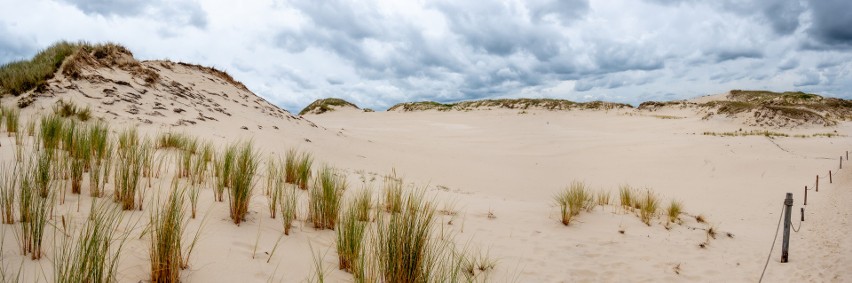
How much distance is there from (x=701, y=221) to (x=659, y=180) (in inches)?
231

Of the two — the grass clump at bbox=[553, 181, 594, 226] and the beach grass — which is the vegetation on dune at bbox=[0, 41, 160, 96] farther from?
the grass clump at bbox=[553, 181, 594, 226]

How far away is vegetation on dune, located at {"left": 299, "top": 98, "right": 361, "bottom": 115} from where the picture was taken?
37.2 meters

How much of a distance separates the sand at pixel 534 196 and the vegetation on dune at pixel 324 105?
17.7 metres

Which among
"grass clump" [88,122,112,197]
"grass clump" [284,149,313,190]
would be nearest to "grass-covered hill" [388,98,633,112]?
"grass clump" [284,149,313,190]

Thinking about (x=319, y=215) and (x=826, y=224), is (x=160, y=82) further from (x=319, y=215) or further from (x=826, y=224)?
(x=826, y=224)

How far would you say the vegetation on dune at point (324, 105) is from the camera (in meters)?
37.2

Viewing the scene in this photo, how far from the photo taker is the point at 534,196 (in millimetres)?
9695

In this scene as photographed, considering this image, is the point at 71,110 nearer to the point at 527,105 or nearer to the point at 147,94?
the point at 147,94

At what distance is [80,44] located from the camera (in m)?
10.5

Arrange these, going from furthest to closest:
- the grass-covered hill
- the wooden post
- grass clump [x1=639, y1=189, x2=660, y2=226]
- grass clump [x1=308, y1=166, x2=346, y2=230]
Result: the grass-covered hill < grass clump [x1=639, y1=189, x2=660, y2=226] < the wooden post < grass clump [x1=308, y1=166, x2=346, y2=230]

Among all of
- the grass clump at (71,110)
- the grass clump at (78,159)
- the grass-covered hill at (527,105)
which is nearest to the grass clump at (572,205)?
the grass clump at (78,159)

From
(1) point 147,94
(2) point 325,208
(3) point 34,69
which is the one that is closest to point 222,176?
(2) point 325,208

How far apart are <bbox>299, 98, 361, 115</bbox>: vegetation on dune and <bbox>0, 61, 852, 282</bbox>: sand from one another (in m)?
17.7

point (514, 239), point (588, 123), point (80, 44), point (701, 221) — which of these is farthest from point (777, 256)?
point (588, 123)
